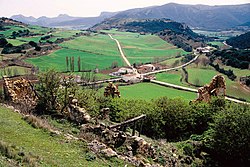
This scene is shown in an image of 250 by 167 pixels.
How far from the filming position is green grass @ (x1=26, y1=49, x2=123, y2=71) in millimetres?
145625

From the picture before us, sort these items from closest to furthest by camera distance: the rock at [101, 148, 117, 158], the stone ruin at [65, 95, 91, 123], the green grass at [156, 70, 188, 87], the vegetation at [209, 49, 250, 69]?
1. the rock at [101, 148, 117, 158]
2. the stone ruin at [65, 95, 91, 123]
3. the green grass at [156, 70, 188, 87]
4. the vegetation at [209, 49, 250, 69]

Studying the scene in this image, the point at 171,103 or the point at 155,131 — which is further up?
the point at 171,103

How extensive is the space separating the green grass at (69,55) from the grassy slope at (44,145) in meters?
111

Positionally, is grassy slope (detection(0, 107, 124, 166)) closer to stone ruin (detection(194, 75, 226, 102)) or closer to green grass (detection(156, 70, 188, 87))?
stone ruin (detection(194, 75, 226, 102))

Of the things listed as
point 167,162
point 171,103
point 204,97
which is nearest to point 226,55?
point 204,97

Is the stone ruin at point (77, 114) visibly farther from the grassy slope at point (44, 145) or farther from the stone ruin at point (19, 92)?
the stone ruin at point (19, 92)

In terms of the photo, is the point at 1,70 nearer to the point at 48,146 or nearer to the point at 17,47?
the point at 17,47

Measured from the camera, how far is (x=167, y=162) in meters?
31.3

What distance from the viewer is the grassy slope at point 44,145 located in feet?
74.0

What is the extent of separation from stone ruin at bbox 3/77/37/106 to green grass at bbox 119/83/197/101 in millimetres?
53186

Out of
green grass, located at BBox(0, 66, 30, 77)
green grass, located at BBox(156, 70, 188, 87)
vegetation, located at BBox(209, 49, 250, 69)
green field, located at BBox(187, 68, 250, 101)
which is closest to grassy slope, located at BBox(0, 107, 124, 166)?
green field, located at BBox(187, 68, 250, 101)

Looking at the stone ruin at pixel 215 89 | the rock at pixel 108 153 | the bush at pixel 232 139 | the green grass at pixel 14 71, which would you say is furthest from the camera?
the green grass at pixel 14 71

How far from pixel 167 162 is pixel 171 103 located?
21.9 meters

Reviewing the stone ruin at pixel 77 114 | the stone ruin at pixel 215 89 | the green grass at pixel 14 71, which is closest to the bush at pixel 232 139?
the stone ruin at pixel 77 114
